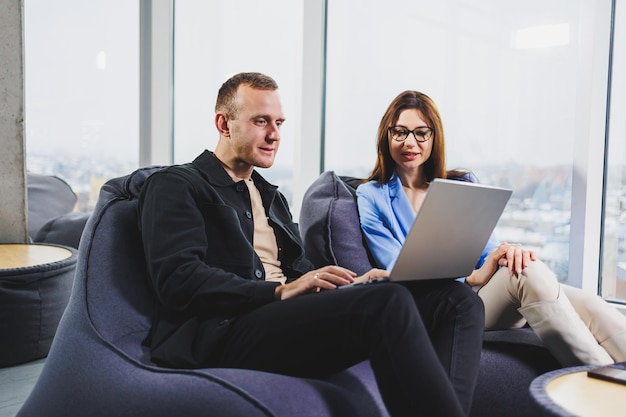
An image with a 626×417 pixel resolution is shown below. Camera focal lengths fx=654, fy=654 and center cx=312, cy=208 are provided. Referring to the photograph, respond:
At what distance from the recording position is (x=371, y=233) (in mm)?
2439

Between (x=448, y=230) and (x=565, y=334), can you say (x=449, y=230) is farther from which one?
(x=565, y=334)

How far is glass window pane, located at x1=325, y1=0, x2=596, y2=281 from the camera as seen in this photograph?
299 centimetres

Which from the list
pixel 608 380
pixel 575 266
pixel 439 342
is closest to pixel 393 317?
pixel 439 342

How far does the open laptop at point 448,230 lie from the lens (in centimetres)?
150

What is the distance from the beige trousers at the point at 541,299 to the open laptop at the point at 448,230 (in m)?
0.31

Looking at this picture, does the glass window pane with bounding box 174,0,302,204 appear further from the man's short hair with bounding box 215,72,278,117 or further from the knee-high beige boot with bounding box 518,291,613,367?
the knee-high beige boot with bounding box 518,291,613,367

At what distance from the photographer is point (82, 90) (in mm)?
5086

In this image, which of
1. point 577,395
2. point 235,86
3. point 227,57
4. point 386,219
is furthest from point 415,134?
point 227,57

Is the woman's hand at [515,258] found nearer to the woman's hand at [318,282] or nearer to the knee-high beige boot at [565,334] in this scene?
the knee-high beige boot at [565,334]

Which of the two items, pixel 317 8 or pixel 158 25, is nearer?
pixel 317 8

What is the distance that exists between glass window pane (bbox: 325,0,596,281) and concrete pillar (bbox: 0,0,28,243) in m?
1.88

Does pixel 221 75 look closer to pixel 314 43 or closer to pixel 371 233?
pixel 314 43

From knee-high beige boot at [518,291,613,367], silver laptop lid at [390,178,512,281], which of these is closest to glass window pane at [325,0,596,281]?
knee-high beige boot at [518,291,613,367]

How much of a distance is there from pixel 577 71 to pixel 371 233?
128cm
